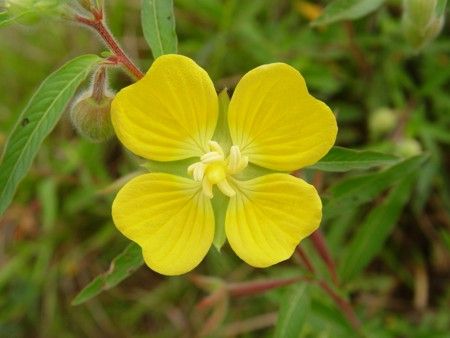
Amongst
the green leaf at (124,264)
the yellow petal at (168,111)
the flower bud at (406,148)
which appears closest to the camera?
the yellow petal at (168,111)

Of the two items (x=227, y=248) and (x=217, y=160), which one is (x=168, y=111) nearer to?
(x=217, y=160)

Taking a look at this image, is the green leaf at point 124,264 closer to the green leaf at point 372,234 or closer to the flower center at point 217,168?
the flower center at point 217,168

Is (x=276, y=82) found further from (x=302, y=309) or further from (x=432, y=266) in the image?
(x=432, y=266)

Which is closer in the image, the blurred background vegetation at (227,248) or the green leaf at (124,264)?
the green leaf at (124,264)


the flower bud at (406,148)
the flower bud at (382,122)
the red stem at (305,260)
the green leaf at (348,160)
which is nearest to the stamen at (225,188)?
the green leaf at (348,160)

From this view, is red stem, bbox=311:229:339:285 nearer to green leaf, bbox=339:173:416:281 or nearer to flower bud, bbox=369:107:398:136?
green leaf, bbox=339:173:416:281

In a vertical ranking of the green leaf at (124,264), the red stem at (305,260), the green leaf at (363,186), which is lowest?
the red stem at (305,260)

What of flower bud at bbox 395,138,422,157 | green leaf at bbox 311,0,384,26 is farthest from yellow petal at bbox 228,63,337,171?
flower bud at bbox 395,138,422,157
